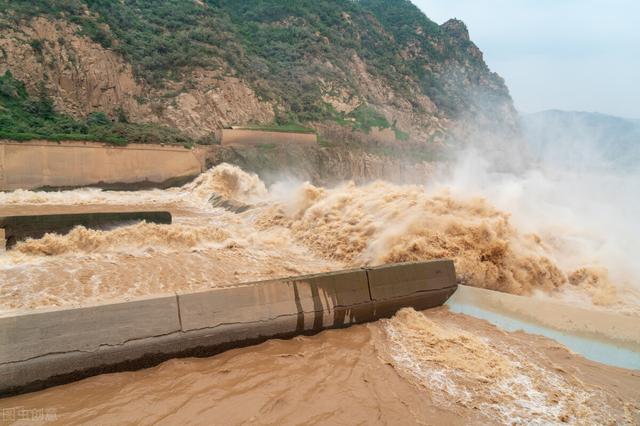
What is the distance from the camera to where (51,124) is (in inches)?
794

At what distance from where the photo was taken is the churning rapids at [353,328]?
3434 millimetres

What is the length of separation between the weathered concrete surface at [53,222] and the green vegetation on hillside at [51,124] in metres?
11.6

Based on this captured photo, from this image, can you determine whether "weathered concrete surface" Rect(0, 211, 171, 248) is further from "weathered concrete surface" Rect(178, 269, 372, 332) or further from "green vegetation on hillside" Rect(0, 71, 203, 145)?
"green vegetation on hillside" Rect(0, 71, 203, 145)

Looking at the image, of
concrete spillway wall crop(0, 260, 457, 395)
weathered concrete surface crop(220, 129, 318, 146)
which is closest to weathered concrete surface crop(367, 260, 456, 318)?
concrete spillway wall crop(0, 260, 457, 395)

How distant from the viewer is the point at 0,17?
2155 cm

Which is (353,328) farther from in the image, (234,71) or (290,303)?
(234,71)

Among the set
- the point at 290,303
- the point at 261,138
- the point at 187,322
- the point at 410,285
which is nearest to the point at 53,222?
the point at 187,322

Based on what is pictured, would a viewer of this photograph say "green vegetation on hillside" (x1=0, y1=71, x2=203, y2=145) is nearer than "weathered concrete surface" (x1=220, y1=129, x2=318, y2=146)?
Yes

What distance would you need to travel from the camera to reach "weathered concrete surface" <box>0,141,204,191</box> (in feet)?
56.3

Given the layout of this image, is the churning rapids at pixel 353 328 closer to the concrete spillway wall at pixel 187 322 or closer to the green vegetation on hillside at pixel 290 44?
the concrete spillway wall at pixel 187 322

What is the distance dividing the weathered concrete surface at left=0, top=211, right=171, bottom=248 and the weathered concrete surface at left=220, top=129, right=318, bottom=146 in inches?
613

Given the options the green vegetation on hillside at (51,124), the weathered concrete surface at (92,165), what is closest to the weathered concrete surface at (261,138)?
the green vegetation on hillside at (51,124)

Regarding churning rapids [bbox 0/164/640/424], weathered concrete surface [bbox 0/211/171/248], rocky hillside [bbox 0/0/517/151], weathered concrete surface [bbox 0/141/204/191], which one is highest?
rocky hillside [bbox 0/0/517/151]

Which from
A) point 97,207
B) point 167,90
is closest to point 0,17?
point 167,90
